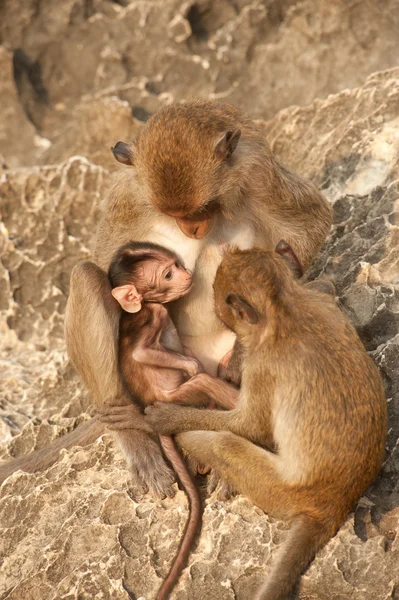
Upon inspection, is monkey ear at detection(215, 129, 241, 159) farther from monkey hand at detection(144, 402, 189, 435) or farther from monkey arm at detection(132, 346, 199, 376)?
monkey hand at detection(144, 402, 189, 435)

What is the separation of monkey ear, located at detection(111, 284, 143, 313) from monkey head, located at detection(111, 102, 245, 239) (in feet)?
1.32

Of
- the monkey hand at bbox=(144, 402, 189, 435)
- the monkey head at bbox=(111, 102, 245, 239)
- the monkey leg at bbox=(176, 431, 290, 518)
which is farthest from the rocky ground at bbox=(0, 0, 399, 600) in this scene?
the monkey head at bbox=(111, 102, 245, 239)

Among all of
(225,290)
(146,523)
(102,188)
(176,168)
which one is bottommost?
(102,188)

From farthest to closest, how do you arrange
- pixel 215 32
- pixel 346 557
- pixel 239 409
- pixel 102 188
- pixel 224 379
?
pixel 215 32 → pixel 102 188 → pixel 224 379 → pixel 239 409 → pixel 346 557

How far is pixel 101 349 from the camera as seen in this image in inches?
169

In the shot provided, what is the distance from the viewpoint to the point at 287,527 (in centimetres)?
375

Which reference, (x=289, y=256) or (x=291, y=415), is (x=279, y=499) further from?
(x=289, y=256)

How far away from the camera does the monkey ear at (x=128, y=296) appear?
4.35 m

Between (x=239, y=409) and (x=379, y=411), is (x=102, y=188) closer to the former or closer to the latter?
(x=239, y=409)

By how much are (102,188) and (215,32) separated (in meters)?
1.81

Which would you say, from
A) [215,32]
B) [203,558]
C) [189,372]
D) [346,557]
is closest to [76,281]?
[189,372]

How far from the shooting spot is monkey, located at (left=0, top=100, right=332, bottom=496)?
4078 mm

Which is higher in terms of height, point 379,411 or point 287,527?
point 379,411

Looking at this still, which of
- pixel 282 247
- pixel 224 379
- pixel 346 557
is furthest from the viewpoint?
pixel 224 379
